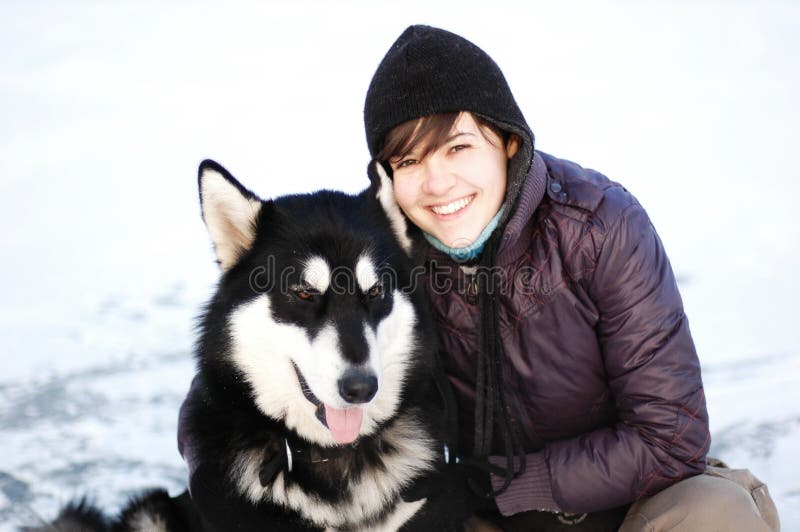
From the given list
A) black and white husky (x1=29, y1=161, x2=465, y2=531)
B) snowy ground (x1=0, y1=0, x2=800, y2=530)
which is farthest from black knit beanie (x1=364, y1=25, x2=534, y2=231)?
snowy ground (x1=0, y1=0, x2=800, y2=530)

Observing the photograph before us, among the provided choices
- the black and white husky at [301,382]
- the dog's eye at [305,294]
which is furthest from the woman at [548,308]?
the dog's eye at [305,294]

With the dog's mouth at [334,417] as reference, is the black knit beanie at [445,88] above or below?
above

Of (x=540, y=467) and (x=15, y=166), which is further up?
(x=15, y=166)

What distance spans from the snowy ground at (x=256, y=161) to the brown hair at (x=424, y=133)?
5.58 ft

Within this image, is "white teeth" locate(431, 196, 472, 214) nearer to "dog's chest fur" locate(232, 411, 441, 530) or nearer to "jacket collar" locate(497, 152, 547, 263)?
"jacket collar" locate(497, 152, 547, 263)

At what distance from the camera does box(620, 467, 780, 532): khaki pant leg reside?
218 centimetres

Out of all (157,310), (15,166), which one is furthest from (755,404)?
(15,166)

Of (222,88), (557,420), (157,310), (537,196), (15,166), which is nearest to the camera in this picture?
(537,196)

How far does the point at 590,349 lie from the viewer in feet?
8.04

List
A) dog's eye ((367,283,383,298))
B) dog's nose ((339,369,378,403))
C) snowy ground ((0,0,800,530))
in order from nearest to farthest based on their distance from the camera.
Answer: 1. dog's nose ((339,369,378,403))
2. dog's eye ((367,283,383,298))
3. snowy ground ((0,0,800,530))

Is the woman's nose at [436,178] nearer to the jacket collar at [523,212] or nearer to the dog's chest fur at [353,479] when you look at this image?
the jacket collar at [523,212]

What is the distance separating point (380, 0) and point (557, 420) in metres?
9.10

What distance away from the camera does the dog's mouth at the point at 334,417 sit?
2.15 m

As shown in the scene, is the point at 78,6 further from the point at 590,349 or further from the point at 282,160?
the point at 590,349
